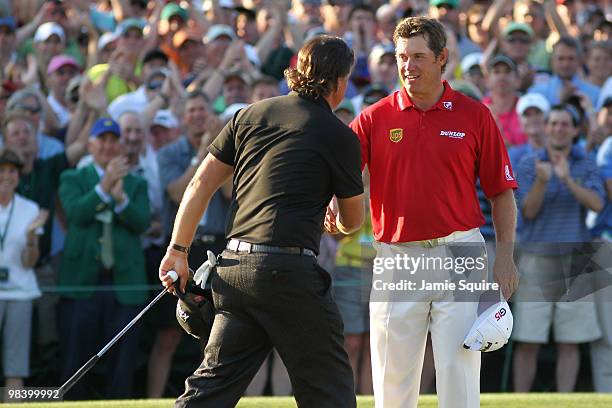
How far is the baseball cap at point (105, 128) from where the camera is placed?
36.3 feet

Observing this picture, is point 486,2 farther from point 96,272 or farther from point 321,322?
point 321,322

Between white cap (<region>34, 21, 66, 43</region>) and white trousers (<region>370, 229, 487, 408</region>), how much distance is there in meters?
7.92

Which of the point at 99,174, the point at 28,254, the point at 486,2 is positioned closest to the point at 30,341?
the point at 28,254

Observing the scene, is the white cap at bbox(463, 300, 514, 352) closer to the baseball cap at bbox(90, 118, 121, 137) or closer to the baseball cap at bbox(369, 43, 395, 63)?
the baseball cap at bbox(90, 118, 121, 137)

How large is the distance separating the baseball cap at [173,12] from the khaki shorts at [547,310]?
5.47 metres

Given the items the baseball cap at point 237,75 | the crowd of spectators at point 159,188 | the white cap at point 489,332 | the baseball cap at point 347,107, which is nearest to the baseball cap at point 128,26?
the crowd of spectators at point 159,188

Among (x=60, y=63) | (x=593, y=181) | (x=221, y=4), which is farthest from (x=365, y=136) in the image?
(x=221, y=4)

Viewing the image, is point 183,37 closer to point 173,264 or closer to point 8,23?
point 8,23

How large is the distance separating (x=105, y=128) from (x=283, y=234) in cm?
574

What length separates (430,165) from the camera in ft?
20.9

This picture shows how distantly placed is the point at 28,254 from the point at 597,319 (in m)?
5.02

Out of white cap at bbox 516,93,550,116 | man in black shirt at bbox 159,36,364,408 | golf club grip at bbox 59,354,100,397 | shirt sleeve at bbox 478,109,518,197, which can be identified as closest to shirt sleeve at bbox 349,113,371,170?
shirt sleeve at bbox 478,109,518,197

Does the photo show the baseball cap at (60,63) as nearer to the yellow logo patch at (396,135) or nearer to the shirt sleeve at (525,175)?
the shirt sleeve at (525,175)

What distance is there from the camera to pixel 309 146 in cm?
565
